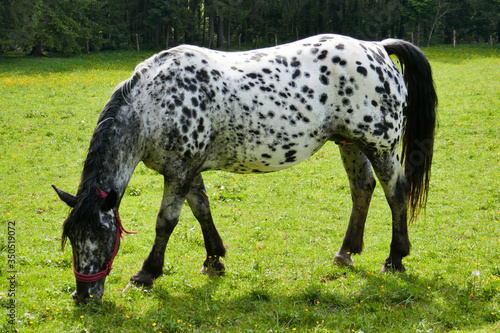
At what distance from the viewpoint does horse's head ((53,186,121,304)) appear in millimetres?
→ 4285

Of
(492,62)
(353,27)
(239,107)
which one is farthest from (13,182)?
(353,27)

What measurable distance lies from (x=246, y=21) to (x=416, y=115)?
1774 inches

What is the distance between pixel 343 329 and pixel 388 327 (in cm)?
46

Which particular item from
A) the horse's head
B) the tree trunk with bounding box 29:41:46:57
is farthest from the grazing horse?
the tree trunk with bounding box 29:41:46:57

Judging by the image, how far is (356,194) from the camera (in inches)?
247

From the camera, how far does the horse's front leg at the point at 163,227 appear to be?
5.03m

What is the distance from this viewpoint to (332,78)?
5.37 meters

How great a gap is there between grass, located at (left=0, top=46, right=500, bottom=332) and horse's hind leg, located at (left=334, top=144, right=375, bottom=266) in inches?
9.4

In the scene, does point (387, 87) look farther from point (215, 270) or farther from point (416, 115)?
point (215, 270)

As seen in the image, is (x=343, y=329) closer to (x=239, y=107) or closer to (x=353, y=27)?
(x=239, y=107)

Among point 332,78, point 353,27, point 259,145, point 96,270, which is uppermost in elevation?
point 353,27

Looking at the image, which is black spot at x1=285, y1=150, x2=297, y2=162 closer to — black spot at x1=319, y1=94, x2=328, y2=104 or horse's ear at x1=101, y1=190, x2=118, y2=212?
black spot at x1=319, y1=94, x2=328, y2=104

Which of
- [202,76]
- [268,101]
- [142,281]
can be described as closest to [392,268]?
[268,101]

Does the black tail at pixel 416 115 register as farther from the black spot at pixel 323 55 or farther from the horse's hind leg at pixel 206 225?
the horse's hind leg at pixel 206 225
